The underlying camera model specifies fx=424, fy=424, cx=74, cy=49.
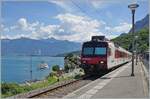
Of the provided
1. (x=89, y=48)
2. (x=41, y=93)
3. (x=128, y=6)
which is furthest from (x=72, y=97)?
(x=89, y=48)

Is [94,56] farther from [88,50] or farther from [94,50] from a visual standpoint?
[88,50]

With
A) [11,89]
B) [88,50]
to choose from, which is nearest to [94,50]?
[88,50]

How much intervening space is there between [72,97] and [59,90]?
15.4ft

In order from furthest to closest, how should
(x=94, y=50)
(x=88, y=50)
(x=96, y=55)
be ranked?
(x=88, y=50)
(x=94, y=50)
(x=96, y=55)

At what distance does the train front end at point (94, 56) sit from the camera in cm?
2945

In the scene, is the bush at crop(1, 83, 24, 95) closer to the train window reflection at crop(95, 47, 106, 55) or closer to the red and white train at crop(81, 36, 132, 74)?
the red and white train at crop(81, 36, 132, 74)

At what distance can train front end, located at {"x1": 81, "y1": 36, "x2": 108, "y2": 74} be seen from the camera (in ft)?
96.6

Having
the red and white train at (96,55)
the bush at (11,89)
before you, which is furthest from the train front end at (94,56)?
the bush at (11,89)

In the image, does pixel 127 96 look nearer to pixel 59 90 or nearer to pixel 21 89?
pixel 59 90

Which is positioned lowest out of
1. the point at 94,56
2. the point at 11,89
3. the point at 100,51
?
the point at 11,89

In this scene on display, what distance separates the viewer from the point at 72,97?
600 inches

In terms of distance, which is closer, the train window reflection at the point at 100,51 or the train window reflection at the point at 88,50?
the train window reflection at the point at 100,51

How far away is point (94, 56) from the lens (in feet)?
98.0

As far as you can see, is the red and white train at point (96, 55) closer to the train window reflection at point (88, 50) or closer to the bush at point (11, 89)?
the train window reflection at point (88, 50)
